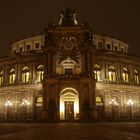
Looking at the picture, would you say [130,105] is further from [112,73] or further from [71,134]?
[71,134]

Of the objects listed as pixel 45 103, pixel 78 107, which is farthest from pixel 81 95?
pixel 45 103

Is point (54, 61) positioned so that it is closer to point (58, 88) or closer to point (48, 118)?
point (58, 88)

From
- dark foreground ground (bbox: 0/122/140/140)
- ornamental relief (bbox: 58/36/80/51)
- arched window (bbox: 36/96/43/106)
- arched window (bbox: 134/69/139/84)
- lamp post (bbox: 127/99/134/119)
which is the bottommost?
dark foreground ground (bbox: 0/122/140/140)

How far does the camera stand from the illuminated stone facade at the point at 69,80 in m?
47.8

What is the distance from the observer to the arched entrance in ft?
166

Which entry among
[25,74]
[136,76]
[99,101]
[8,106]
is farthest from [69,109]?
[136,76]

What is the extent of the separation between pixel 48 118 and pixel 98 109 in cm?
1172

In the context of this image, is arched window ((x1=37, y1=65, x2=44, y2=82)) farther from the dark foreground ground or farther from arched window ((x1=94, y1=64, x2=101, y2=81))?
the dark foreground ground

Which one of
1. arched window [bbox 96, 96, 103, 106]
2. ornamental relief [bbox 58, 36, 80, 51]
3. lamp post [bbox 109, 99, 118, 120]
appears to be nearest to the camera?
ornamental relief [bbox 58, 36, 80, 51]

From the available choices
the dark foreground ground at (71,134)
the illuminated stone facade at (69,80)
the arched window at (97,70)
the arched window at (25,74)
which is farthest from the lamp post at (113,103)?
the dark foreground ground at (71,134)

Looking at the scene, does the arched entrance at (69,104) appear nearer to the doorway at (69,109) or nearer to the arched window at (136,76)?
the doorway at (69,109)

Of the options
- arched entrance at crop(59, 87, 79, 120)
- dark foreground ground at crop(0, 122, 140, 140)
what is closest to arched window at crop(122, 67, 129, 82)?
arched entrance at crop(59, 87, 79, 120)

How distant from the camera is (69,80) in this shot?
48094mm

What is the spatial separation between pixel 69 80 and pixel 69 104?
5.98 meters
